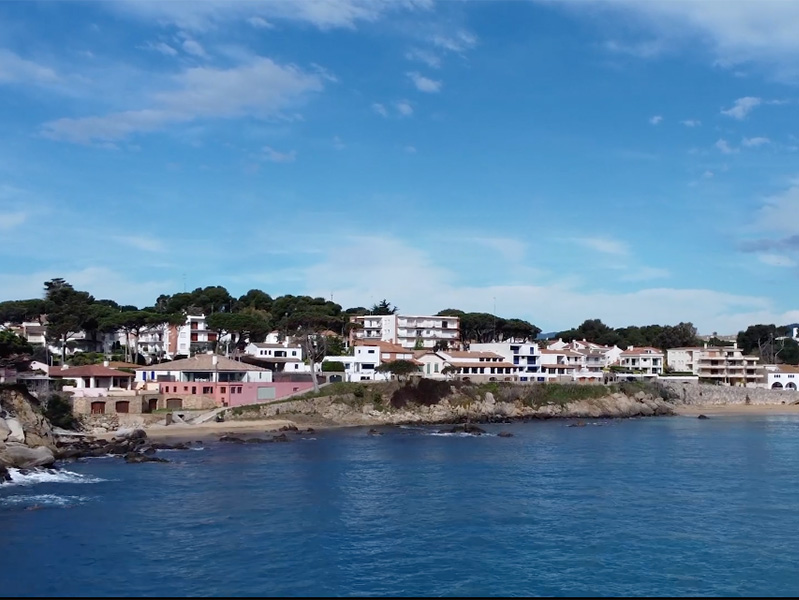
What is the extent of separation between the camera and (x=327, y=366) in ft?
301

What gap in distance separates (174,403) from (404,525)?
47.4 metres

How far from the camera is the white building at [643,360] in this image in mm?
124500

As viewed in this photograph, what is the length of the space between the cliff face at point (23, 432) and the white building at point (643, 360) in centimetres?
9126

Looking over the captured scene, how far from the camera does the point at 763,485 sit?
145 ft

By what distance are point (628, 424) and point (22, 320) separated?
92129 millimetres

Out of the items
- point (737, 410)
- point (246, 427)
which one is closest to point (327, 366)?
point (246, 427)

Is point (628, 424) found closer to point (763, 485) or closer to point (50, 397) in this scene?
point (763, 485)

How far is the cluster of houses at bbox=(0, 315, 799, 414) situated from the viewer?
74000 mm

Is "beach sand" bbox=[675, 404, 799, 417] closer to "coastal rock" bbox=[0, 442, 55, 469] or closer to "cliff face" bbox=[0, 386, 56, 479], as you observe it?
"cliff face" bbox=[0, 386, 56, 479]

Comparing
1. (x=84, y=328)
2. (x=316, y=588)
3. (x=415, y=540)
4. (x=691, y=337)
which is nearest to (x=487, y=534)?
(x=415, y=540)

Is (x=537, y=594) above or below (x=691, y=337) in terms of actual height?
below

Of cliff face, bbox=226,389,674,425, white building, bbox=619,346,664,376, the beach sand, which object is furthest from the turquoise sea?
white building, bbox=619,346,664,376

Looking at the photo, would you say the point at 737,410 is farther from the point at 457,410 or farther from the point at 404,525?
the point at 404,525

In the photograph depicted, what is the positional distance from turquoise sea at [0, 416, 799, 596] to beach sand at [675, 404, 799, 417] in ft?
159
